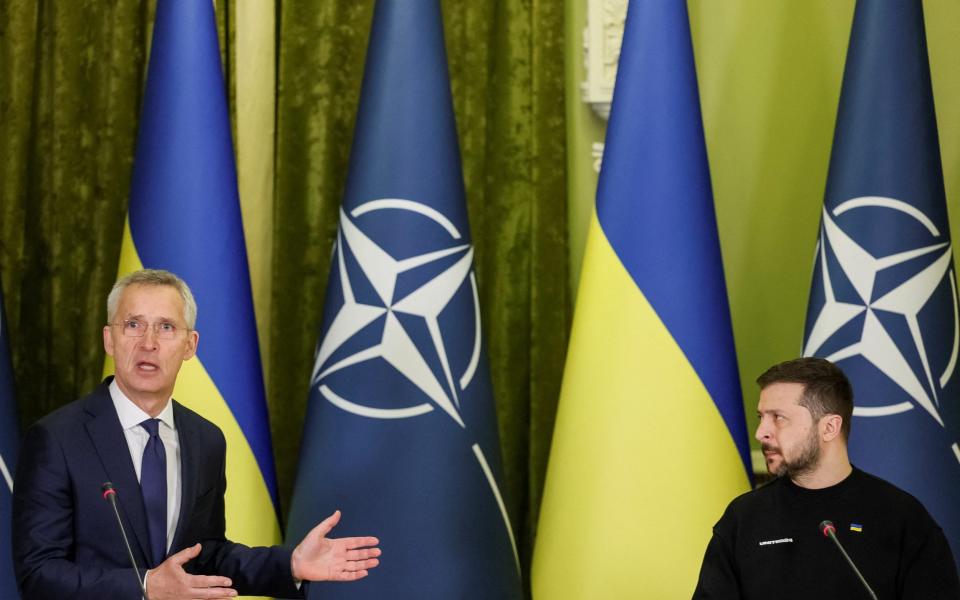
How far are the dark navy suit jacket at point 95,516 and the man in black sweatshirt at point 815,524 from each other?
94 centimetres

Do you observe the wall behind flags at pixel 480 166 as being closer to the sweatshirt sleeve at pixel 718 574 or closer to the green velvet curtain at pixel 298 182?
the green velvet curtain at pixel 298 182

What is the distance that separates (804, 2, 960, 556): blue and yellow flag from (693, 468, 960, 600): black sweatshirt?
2.09 ft

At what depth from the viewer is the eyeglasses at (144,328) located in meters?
2.26

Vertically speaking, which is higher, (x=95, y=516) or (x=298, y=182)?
(x=298, y=182)

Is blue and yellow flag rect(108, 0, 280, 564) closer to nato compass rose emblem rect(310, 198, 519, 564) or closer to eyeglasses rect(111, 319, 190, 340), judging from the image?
nato compass rose emblem rect(310, 198, 519, 564)

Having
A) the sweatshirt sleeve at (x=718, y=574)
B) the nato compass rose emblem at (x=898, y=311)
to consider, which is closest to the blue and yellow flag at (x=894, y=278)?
the nato compass rose emblem at (x=898, y=311)

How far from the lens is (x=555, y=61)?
401cm

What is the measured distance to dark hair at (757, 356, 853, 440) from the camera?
100 inches

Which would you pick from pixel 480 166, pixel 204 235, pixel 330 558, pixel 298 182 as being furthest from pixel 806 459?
pixel 298 182

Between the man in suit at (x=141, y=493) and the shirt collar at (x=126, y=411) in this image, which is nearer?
the man in suit at (x=141, y=493)

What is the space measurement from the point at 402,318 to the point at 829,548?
4.22ft

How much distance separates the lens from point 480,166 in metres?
4.04

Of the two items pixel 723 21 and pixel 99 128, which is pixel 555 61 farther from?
pixel 99 128

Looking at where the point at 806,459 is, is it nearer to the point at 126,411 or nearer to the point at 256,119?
the point at 126,411
